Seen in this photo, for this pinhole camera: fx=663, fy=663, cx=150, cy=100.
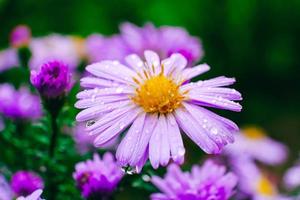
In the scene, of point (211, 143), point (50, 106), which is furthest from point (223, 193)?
point (50, 106)

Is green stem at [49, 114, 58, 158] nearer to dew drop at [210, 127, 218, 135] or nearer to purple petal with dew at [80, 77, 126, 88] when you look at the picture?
purple petal with dew at [80, 77, 126, 88]

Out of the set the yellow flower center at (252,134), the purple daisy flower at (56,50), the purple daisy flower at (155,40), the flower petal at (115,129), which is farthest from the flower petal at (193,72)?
the yellow flower center at (252,134)

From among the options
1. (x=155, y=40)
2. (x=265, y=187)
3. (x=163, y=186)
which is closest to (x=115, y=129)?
(x=163, y=186)

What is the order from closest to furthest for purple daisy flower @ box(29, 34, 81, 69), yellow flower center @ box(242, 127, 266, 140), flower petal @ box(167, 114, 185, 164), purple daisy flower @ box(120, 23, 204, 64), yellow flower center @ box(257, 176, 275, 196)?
flower petal @ box(167, 114, 185, 164), purple daisy flower @ box(120, 23, 204, 64), yellow flower center @ box(257, 176, 275, 196), purple daisy flower @ box(29, 34, 81, 69), yellow flower center @ box(242, 127, 266, 140)

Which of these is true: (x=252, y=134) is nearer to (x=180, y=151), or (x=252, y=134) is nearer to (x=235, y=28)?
(x=235, y=28)

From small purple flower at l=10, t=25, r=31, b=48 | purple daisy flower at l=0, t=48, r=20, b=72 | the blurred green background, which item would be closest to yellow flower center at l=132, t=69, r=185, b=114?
small purple flower at l=10, t=25, r=31, b=48

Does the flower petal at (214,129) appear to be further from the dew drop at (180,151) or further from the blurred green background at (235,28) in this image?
the blurred green background at (235,28)
